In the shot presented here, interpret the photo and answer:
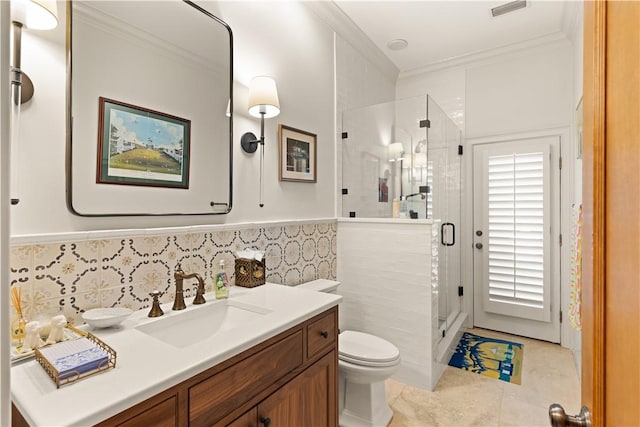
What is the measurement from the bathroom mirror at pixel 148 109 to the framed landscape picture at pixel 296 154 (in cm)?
46

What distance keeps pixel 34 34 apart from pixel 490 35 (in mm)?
3439

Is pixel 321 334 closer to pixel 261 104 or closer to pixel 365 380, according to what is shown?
pixel 365 380

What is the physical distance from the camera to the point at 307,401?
1427 mm

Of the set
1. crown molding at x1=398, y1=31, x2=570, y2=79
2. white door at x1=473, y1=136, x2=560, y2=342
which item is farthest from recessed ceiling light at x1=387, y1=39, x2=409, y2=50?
white door at x1=473, y1=136, x2=560, y2=342

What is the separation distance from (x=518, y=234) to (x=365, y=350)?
7.43 ft

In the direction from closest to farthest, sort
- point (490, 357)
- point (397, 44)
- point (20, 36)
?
point (20, 36), point (490, 357), point (397, 44)

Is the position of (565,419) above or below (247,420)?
above

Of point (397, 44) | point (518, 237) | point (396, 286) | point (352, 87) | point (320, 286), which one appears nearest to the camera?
point (320, 286)

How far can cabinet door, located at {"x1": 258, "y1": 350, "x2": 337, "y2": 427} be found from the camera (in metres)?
1.25

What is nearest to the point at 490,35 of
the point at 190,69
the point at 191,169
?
the point at 190,69

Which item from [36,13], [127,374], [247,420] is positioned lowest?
[247,420]

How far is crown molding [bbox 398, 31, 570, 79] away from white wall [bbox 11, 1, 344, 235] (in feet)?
4.15

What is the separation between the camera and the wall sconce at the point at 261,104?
189 centimetres

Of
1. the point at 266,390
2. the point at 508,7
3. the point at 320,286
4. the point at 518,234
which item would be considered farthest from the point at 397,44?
the point at 266,390
